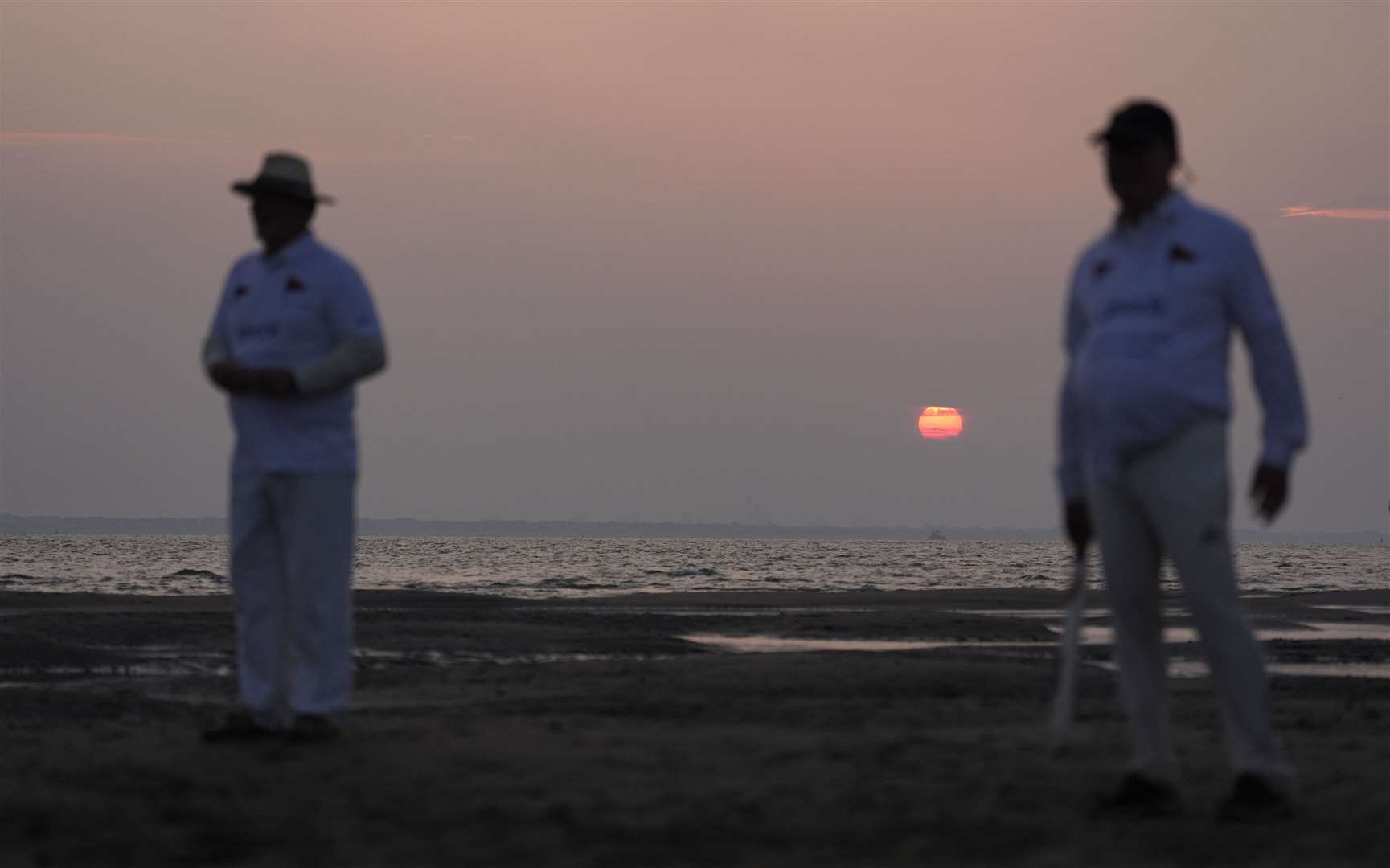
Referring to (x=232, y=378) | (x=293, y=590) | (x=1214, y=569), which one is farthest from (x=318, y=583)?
(x=1214, y=569)

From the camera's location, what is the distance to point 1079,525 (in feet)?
17.7

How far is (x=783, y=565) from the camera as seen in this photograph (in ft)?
242

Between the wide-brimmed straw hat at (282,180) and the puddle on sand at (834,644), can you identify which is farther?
the puddle on sand at (834,644)

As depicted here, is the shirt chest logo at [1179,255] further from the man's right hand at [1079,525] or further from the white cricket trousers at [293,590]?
the white cricket trousers at [293,590]

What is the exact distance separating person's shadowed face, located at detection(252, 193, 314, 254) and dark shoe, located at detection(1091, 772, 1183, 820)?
3.86 meters

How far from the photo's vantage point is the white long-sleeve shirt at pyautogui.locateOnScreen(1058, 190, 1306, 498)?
4.87m

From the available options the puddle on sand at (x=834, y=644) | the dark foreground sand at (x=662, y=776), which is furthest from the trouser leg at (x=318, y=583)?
the puddle on sand at (x=834, y=644)

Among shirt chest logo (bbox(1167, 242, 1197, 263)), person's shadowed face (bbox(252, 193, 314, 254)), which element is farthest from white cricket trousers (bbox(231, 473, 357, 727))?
shirt chest logo (bbox(1167, 242, 1197, 263))

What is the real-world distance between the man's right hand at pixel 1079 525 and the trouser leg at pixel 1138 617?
23 cm

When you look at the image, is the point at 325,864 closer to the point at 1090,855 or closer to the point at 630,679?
the point at 1090,855

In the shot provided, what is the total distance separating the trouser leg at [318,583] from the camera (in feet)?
20.8

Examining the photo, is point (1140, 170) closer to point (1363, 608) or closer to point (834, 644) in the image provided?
point (834, 644)

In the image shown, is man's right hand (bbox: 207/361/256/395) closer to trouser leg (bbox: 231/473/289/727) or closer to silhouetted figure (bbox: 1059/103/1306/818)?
trouser leg (bbox: 231/473/289/727)

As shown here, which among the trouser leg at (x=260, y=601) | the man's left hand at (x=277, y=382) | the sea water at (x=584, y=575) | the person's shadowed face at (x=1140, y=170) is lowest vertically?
the sea water at (x=584, y=575)
